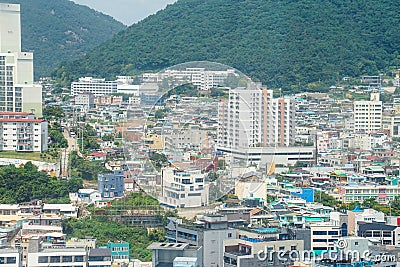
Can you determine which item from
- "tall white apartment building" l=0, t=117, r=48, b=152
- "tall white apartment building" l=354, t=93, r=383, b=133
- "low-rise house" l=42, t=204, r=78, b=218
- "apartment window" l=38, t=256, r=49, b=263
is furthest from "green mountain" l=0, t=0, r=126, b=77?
"apartment window" l=38, t=256, r=49, b=263

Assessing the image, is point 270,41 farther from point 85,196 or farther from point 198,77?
point 85,196

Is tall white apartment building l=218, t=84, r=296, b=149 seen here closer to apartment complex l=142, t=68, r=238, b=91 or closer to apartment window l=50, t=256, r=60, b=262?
apartment complex l=142, t=68, r=238, b=91

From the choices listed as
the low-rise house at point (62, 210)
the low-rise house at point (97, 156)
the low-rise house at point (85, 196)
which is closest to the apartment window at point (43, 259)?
the low-rise house at point (62, 210)

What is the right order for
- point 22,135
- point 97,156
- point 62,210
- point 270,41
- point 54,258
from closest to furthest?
point 54,258 < point 62,210 < point 22,135 < point 97,156 < point 270,41

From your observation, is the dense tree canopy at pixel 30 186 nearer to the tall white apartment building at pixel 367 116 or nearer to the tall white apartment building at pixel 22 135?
the tall white apartment building at pixel 22 135

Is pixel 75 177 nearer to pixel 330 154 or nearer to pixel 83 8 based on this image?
pixel 330 154

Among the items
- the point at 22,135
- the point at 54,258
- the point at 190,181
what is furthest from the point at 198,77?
the point at 54,258
